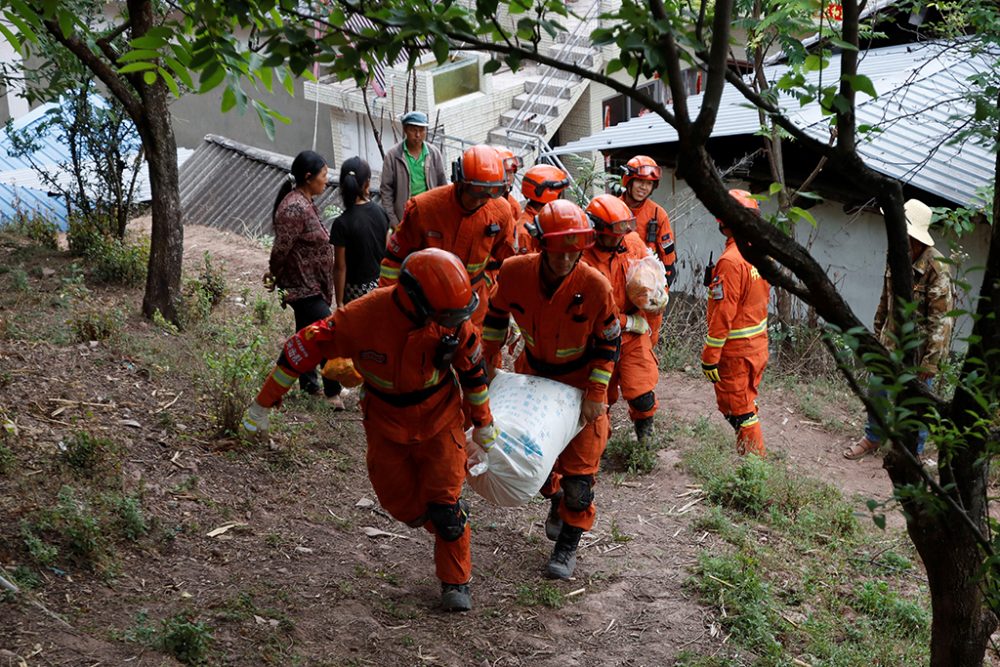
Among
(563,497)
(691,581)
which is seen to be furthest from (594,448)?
(691,581)

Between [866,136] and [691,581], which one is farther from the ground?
[866,136]

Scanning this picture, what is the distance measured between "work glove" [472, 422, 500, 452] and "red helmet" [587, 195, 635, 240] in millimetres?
1886

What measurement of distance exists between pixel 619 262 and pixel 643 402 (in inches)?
43.2

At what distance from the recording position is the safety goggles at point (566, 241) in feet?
17.4

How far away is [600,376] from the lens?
5531mm

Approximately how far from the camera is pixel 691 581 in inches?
223

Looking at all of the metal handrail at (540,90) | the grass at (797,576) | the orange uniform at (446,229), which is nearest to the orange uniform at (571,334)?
the grass at (797,576)

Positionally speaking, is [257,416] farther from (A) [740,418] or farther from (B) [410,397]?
(A) [740,418]

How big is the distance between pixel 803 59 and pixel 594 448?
8.82 ft

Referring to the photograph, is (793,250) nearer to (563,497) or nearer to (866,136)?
(866,136)

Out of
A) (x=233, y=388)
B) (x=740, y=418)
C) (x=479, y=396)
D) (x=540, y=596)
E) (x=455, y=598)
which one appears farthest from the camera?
(x=740, y=418)

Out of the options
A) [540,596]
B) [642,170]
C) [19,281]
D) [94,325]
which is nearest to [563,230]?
[540,596]

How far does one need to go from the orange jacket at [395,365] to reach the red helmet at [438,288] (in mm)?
176

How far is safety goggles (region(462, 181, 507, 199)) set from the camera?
6.61 meters
